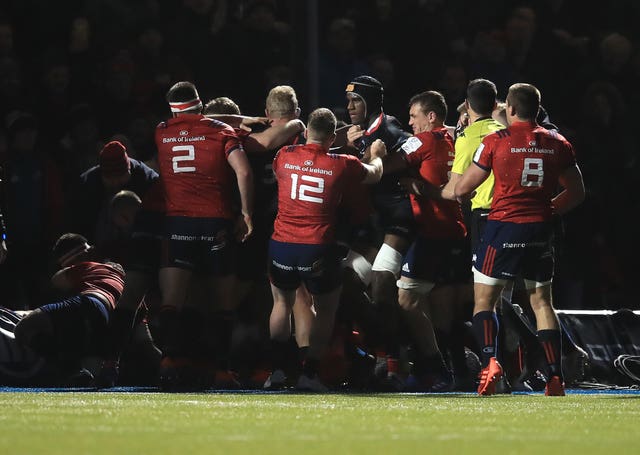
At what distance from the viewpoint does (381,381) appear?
10.0m

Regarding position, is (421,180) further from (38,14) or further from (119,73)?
(38,14)

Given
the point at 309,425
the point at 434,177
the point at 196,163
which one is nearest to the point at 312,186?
the point at 196,163

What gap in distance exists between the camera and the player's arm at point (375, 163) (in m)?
9.44

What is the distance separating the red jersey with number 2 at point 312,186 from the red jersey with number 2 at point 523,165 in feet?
3.07

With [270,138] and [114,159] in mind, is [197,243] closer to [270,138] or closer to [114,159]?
[270,138]

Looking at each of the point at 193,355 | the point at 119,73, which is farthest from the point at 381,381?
the point at 119,73

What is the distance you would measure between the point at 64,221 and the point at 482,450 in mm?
6946

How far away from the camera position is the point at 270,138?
977cm

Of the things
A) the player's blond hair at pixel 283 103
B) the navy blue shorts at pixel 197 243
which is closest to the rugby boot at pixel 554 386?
the navy blue shorts at pixel 197 243

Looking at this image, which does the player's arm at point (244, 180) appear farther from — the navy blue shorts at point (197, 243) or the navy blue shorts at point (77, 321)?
the navy blue shorts at point (77, 321)

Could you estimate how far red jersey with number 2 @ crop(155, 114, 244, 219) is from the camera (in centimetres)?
944

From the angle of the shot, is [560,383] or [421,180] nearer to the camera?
[560,383]

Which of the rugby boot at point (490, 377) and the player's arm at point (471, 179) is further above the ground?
the player's arm at point (471, 179)

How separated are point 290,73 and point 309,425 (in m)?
6.47
